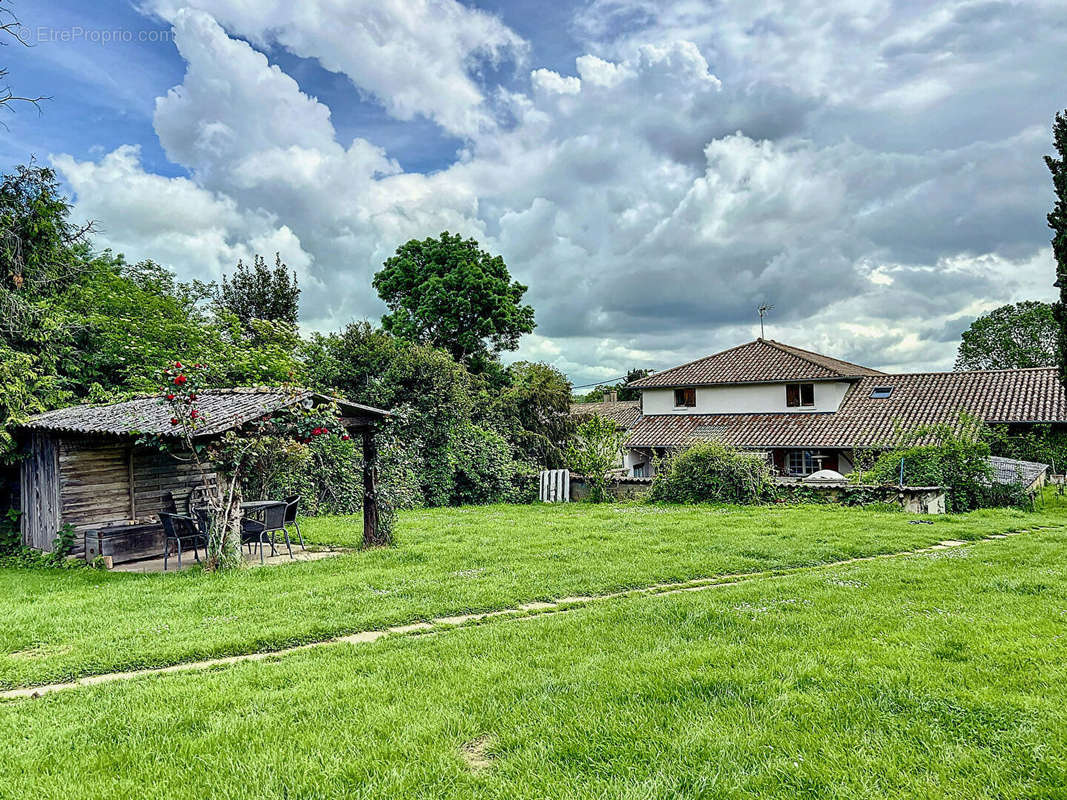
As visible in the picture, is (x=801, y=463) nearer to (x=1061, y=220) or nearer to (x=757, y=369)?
(x=757, y=369)

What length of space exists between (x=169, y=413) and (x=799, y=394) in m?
26.5

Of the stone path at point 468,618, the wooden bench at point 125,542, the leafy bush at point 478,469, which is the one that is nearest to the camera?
the stone path at point 468,618

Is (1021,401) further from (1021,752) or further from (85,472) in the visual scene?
(85,472)

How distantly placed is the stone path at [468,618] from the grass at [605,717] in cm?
34

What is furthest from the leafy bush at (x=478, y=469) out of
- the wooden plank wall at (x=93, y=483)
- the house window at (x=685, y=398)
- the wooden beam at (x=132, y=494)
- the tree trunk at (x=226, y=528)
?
the house window at (x=685, y=398)

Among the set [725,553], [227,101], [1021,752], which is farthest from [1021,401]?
[227,101]

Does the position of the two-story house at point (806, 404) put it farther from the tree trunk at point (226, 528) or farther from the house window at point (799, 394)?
the tree trunk at point (226, 528)

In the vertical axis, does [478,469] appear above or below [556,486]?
above

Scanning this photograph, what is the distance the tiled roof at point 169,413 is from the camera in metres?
9.45

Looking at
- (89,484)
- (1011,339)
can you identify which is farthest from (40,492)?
A: (1011,339)

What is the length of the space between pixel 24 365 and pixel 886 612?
637 inches

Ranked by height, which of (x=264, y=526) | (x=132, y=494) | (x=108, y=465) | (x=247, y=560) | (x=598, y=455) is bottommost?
(x=247, y=560)

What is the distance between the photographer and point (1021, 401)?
24625mm

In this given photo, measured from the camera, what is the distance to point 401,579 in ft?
26.9
